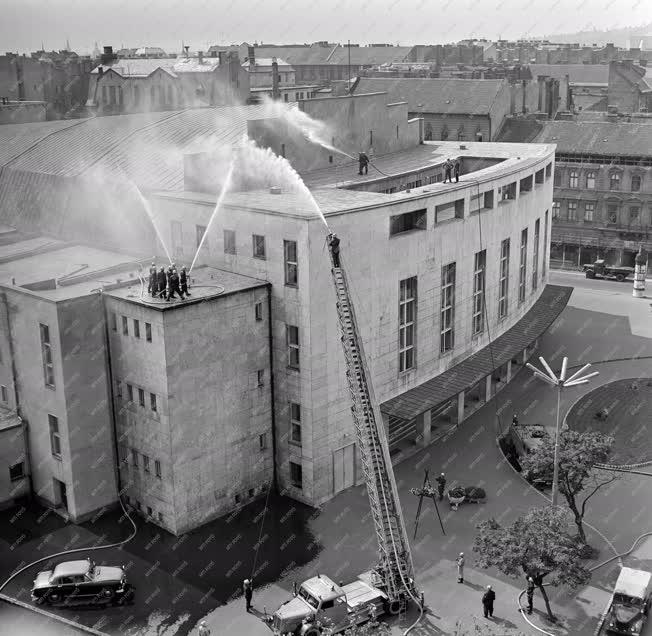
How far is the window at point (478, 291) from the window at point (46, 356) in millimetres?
25472

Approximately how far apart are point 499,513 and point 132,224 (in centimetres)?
2595

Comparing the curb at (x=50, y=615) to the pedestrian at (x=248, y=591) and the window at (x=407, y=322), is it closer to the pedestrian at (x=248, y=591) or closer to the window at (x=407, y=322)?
the pedestrian at (x=248, y=591)

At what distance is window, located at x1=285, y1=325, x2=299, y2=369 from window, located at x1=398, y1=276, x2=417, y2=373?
22.8 ft

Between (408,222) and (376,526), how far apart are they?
1973cm

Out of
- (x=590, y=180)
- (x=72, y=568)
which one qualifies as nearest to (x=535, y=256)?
(x=590, y=180)

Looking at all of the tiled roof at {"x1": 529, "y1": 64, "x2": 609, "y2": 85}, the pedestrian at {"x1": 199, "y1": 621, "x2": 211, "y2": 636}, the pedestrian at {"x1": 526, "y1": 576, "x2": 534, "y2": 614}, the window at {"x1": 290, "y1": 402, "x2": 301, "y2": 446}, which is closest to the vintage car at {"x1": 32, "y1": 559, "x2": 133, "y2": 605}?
the pedestrian at {"x1": 199, "y1": 621, "x2": 211, "y2": 636}

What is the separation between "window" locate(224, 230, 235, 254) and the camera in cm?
4544

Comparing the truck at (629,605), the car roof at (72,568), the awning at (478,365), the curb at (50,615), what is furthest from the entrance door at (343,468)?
the truck at (629,605)

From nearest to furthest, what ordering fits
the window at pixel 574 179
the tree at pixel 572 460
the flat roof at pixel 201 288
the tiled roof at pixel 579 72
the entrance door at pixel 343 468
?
1. the tree at pixel 572 460
2. the flat roof at pixel 201 288
3. the entrance door at pixel 343 468
4. the window at pixel 574 179
5. the tiled roof at pixel 579 72

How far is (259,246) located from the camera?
1737 inches

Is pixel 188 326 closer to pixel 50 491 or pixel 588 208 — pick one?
pixel 50 491

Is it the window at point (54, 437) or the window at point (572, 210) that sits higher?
the window at point (572, 210)

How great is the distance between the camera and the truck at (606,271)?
87.2 m

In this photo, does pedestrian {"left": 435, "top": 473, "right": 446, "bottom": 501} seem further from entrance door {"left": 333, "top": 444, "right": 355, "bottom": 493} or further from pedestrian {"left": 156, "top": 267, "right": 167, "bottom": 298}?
pedestrian {"left": 156, "top": 267, "right": 167, "bottom": 298}
